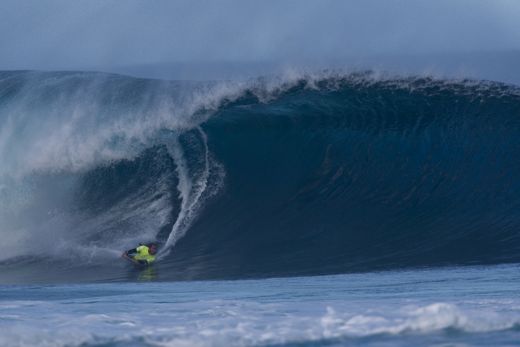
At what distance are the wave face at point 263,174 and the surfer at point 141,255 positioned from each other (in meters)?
0.22

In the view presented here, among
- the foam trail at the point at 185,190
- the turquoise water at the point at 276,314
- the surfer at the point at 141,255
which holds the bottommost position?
the turquoise water at the point at 276,314

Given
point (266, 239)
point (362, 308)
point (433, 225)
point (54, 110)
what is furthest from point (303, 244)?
point (54, 110)

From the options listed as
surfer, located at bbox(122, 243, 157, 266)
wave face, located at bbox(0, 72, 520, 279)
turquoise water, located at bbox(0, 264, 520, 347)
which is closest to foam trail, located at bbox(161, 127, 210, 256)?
wave face, located at bbox(0, 72, 520, 279)

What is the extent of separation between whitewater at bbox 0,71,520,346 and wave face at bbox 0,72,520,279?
1.6 inches

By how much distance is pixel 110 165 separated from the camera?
15945 mm

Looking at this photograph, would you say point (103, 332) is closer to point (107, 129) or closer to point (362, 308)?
point (362, 308)

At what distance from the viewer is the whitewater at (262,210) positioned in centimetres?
714

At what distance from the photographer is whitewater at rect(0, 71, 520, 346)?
7141 mm

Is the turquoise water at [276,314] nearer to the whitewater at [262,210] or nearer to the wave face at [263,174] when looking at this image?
the whitewater at [262,210]

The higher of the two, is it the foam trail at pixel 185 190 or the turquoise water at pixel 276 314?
the foam trail at pixel 185 190

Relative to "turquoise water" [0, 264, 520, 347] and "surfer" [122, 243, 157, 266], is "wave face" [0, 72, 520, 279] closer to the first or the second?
"surfer" [122, 243, 157, 266]

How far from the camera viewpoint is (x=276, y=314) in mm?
7379

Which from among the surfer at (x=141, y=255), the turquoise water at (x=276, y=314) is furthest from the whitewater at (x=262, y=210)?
the surfer at (x=141, y=255)

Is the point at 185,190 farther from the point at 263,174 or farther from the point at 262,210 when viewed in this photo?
the point at 263,174
